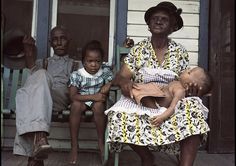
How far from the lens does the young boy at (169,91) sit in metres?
2.55

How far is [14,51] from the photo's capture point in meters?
3.62

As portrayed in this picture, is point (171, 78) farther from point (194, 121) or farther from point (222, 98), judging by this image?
point (222, 98)

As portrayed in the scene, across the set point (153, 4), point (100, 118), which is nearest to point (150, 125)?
point (100, 118)

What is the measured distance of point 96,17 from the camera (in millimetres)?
4297

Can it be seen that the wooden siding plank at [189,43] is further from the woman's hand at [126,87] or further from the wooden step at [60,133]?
the woman's hand at [126,87]

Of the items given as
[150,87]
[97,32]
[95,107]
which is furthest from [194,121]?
[97,32]

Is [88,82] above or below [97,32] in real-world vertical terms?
below

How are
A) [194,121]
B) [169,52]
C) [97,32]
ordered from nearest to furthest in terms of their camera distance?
[194,121], [169,52], [97,32]

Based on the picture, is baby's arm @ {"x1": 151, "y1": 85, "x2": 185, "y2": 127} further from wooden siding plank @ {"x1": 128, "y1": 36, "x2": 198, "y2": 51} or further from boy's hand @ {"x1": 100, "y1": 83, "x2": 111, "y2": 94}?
wooden siding plank @ {"x1": 128, "y1": 36, "x2": 198, "y2": 51}

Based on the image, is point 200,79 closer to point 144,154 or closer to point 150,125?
point 150,125

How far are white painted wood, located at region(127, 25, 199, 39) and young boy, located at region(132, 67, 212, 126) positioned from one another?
138 cm

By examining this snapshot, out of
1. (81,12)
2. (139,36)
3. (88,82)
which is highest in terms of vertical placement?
(81,12)

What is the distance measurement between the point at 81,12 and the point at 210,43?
56.8 inches

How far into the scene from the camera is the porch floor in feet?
10.7
